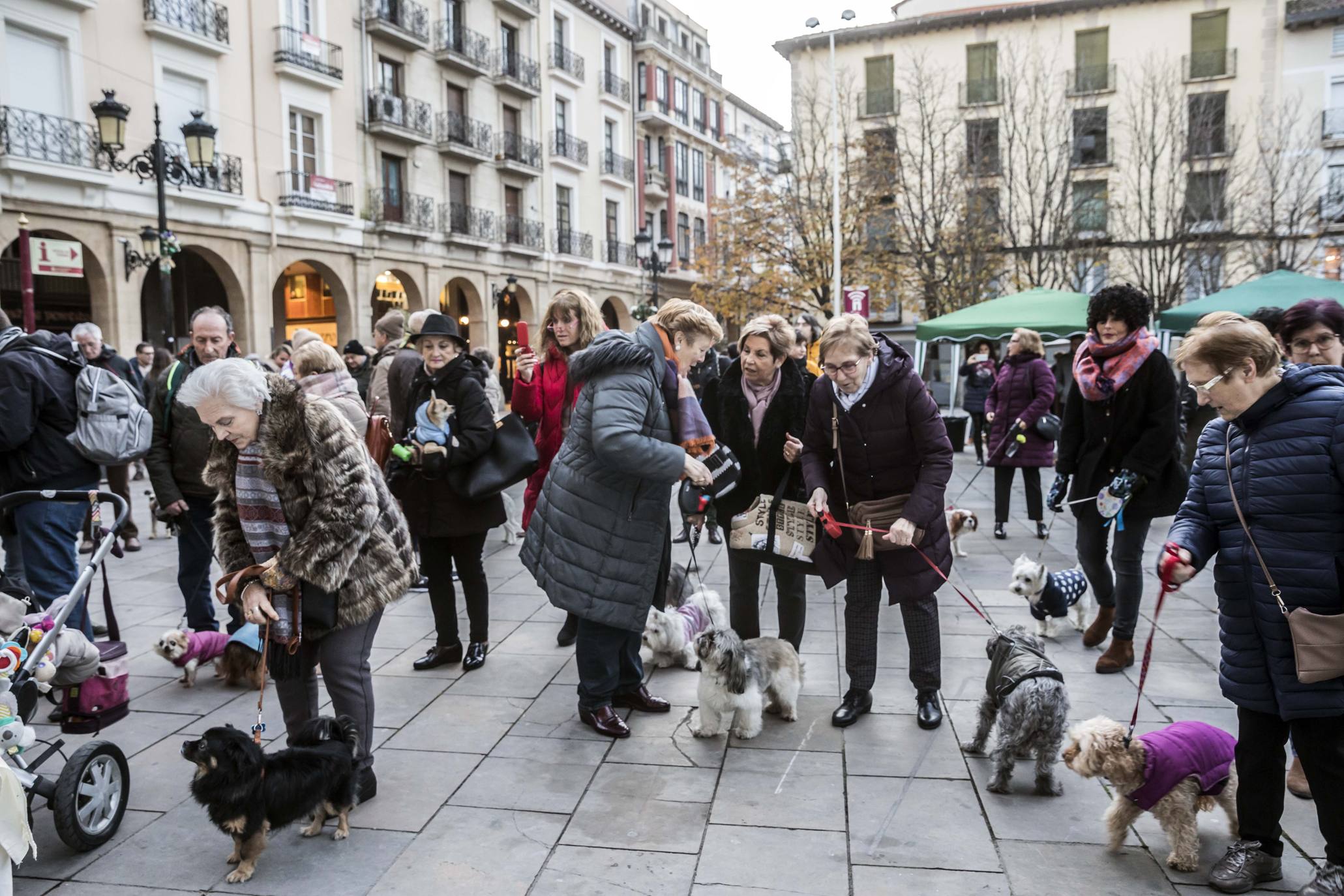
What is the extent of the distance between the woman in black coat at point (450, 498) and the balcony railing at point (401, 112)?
2146 cm

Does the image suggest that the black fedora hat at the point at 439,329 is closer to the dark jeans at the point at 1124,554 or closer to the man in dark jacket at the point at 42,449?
the man in dark jacket at the point at 42,449

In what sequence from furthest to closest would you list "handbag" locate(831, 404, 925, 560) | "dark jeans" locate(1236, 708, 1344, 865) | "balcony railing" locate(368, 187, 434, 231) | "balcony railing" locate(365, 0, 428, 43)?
1. "balcony railing" locate(368, 187, 434, 231)
2. "balcony railing" locate(365, 0, 428, 43)
3. "handbag" locate(831, 404, 925, 560)
4. "dark jeans" locate(1236, 708, 1344, 865)

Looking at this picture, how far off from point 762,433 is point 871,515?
816 mm

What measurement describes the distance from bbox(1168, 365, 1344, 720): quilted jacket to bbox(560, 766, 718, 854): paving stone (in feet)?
6.19

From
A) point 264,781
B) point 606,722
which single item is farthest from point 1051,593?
point 264,781

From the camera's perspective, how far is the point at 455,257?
27.2 meters

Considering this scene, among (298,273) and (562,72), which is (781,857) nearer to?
(298,273)

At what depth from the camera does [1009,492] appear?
356 inches

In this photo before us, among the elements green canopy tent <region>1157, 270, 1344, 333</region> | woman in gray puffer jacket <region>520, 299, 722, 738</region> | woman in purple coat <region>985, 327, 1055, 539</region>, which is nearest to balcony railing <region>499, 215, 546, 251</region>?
green canopy tent <region>1157, 270, 1344, 333</region>

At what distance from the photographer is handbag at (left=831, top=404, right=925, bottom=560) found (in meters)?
4.05

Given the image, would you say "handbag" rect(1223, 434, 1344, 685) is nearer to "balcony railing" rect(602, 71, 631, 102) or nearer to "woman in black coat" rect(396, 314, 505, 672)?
"woman in black coat" rect(396, 314, 505, 672)

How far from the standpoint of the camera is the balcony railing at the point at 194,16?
18.0 m

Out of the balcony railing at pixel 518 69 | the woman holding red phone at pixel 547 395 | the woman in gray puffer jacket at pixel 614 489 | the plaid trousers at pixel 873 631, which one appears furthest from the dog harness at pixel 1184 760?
the balcony railing at pixel 518 69

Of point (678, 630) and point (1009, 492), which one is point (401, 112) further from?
point (678, 630)
